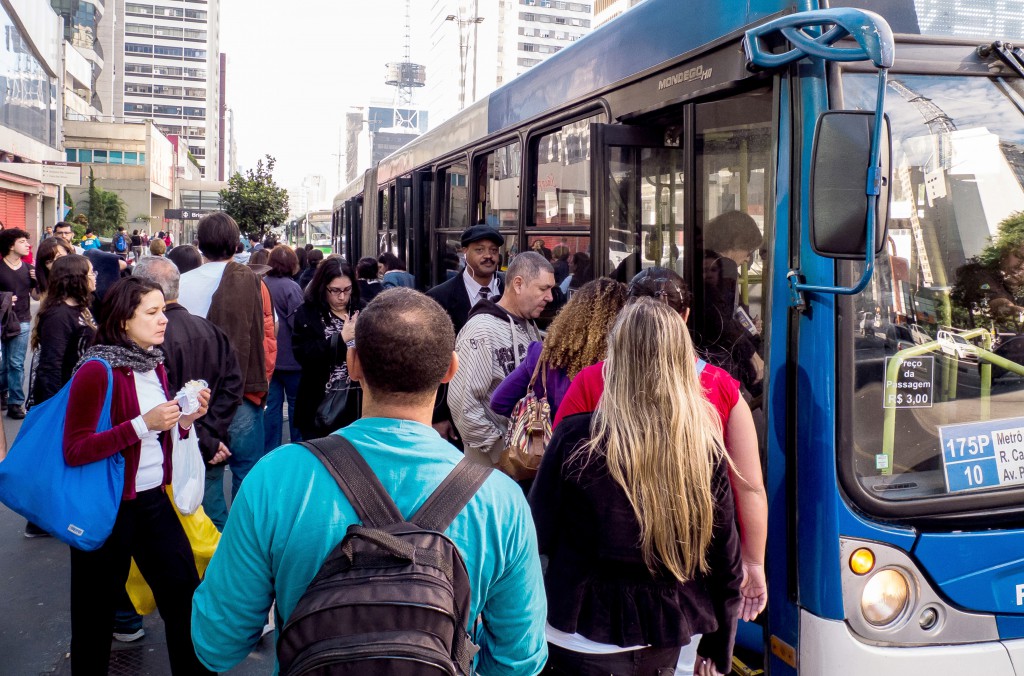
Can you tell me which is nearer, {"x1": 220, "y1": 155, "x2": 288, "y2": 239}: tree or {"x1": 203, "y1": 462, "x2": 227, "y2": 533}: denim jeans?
{"x1": 203, "y1": 462, "x2": 227, "y2": 533}: denim jeans

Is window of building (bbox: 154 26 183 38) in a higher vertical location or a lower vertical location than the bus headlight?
higher

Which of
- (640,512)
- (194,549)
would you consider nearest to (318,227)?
(194,549)

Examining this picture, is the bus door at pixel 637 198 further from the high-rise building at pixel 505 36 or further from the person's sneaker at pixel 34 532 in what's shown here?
the high-rise building at pixel 505 36

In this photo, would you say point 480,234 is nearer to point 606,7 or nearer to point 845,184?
point 845,184

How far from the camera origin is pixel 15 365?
1080 centimetres

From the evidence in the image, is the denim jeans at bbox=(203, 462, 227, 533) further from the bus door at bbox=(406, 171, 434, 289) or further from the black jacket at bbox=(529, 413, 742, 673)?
the bus door at bbox=(406, 171, 434, 289)

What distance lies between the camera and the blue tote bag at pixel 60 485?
3.43m

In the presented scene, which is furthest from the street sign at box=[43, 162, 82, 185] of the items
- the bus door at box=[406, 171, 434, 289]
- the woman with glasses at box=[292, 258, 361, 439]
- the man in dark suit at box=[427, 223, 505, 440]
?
the man in dark suit at box=[427, 223, 505, 440]

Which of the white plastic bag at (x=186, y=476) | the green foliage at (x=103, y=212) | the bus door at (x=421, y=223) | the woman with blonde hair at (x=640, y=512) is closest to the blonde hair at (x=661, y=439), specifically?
the woman with blonde hair at (x=640, y=512)

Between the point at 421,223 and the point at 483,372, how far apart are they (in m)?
5.29

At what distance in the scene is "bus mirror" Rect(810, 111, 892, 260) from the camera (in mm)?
2666

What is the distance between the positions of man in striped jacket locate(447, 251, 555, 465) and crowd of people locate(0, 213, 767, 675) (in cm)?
1

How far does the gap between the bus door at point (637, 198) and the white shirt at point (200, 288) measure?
2401 millimetres

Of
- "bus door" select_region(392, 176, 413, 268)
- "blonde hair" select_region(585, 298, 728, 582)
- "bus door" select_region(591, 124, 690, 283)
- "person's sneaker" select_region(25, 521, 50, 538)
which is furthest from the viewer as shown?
"bus door" select_region(392, 176, 413, 268)
